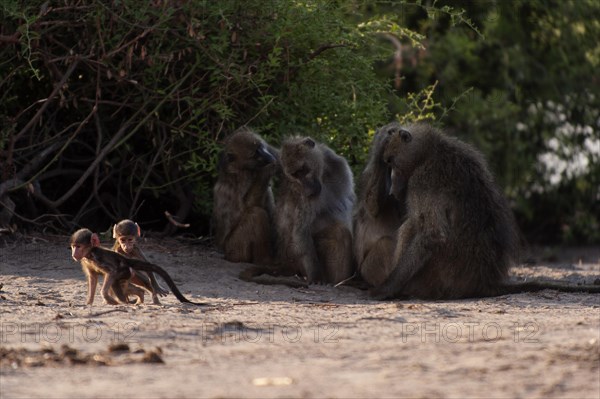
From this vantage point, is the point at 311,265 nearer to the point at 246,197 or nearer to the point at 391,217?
the point at 391,217

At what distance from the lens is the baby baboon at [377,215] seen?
22.4 ft

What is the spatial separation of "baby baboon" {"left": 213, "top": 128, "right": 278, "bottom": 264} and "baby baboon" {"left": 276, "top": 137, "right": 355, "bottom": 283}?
290 mm

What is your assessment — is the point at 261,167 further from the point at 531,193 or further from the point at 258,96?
the point at 531,193

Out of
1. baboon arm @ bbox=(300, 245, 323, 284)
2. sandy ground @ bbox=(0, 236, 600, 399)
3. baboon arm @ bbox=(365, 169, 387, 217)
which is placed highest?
baboon arm @ bbox=(365, 169, 387, 217)

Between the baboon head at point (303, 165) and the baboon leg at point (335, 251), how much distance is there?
28 cm

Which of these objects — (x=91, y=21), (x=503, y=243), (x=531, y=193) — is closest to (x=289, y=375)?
(x=503, y=243)

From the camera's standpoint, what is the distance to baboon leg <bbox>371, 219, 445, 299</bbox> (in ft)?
21.7

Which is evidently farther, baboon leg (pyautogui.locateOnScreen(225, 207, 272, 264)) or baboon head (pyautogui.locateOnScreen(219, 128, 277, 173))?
baboon leg (pyautogui.locateOnScreen(225, 207, 272, 264))

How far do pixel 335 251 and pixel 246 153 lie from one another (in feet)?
3.00

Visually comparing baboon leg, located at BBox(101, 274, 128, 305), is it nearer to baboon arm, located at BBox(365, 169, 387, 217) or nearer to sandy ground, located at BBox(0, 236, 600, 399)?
sandy ground, located at BBox(0, 236, 600, 399)

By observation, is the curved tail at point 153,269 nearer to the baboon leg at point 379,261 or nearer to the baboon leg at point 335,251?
the baboon leg at point 379,261

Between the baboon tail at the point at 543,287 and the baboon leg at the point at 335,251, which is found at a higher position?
the baboon leg at the point at 335,251

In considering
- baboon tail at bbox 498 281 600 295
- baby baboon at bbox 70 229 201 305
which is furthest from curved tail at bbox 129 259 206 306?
baboon tail at bbox 498 281 600 295

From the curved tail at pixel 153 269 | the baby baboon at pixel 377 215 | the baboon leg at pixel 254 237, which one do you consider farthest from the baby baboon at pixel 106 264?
the baboon leg at pixel 254 237
